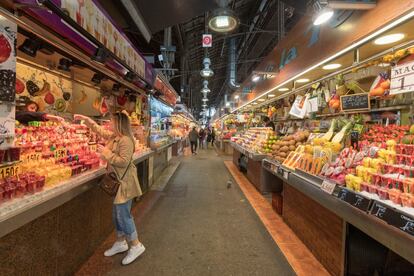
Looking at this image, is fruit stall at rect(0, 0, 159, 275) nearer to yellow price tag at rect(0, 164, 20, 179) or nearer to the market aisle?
yellow price tag at rect(0, 164, 20, 179)

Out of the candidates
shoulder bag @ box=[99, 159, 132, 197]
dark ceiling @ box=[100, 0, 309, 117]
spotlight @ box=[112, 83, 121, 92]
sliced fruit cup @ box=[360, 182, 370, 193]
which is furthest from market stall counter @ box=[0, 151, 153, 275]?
dark ceiling @ box=[100, 0, 309, 117]

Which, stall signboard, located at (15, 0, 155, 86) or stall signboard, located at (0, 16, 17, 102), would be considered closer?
stall signboard, located at (0, 16, 17, 102)

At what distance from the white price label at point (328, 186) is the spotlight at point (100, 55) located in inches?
116

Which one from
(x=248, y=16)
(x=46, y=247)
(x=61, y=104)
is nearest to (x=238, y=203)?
(x=46, y=247)

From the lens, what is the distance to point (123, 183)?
2.96 m

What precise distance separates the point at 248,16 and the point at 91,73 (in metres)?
9.86

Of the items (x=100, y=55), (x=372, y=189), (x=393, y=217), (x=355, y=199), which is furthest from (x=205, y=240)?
(x=100, y=55)

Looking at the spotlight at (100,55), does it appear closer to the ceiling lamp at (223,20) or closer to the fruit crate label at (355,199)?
the ceiling lamp at (223,20)

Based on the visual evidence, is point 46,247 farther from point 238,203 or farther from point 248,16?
point 248,16

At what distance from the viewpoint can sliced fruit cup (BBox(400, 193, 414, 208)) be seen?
5.69 feet

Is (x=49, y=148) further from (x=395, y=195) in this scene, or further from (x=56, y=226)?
(x=395, y=195)

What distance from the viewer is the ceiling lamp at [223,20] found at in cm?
477

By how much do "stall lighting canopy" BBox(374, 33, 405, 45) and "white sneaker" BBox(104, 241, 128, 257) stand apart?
350 centimetres

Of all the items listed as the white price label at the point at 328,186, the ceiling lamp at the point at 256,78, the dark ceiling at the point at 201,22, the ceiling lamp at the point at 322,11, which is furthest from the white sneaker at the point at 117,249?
the ceiling lamp at the point at 256,78
